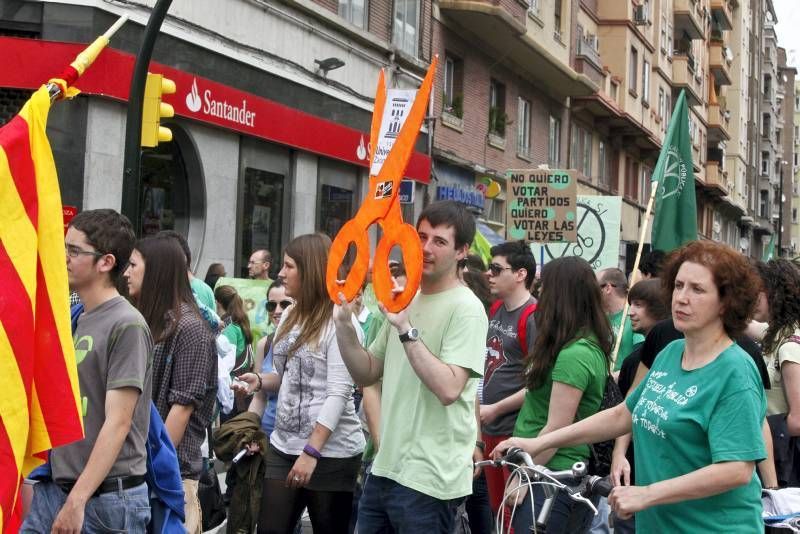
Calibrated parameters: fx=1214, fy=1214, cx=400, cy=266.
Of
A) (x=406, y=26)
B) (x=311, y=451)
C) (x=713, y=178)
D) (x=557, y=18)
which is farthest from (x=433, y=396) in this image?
(x=713, y=178)

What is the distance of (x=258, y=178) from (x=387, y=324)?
460 inches

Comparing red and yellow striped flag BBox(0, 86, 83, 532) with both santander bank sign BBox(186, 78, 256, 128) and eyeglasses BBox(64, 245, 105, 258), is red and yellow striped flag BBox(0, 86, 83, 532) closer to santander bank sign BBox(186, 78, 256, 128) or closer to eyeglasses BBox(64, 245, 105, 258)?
eyeglasses BBox(64, 245, 105, 258)

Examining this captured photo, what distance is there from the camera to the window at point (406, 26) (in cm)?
2052

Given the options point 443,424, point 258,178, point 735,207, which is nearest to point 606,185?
point 258,178

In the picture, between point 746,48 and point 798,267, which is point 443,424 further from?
point 746,48

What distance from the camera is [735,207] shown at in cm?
6272

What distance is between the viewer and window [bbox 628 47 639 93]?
37.0 metres

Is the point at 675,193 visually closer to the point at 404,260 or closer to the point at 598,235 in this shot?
the point at 598,235

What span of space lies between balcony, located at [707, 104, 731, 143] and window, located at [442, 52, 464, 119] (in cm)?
3318

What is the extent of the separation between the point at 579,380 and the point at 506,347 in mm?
1396

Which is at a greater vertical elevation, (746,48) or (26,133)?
(746,48)

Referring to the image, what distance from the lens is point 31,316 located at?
367cm

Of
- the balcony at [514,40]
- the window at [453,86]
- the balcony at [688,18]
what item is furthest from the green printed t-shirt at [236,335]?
the balcony at [688,18]

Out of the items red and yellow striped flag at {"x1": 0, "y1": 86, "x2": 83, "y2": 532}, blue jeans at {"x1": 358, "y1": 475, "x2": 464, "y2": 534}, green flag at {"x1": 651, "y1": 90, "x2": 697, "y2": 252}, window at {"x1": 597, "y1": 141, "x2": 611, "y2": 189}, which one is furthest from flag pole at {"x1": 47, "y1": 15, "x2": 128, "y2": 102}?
window at {"x1": 597, "y1": 141, "x2": 611, "y2": 189}
